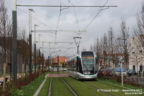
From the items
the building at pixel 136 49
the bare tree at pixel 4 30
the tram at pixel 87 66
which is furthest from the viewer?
the tram at pixel 87 66

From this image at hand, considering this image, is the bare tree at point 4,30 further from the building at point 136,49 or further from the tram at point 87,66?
the tram at point 87,66

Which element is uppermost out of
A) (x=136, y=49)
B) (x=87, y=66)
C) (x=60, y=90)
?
(x=136, y=49)

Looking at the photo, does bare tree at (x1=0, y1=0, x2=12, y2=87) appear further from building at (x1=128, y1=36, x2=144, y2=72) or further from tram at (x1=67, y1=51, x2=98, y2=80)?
tram at (x1=67, y1=51, x2=98, y2=80)

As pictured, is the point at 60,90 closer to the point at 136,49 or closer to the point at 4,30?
the point at 4,30

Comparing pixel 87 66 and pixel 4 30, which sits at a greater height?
pixel 4 30

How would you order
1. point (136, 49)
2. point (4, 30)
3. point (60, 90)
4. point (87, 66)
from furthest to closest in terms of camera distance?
point (87, 66) → point (136, 49) → point (60, 90) → point (4, 30)

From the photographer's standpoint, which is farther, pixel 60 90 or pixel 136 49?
pixel 136 49

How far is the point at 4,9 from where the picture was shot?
49.2 ft

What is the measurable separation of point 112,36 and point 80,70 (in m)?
7.18

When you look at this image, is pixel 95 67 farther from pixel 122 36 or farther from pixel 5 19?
pixel 5 19

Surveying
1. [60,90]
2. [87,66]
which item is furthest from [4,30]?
[87,66]

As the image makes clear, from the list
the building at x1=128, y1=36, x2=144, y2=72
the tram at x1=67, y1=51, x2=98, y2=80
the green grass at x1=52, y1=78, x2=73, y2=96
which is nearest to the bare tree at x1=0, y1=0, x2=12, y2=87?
the green grass at x1=52, y1=78, x2=73, y2=96

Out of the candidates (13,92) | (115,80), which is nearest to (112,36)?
(115,80)

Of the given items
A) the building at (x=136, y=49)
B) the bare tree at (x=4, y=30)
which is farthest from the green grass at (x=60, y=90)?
the building at (x=136, y=49)
